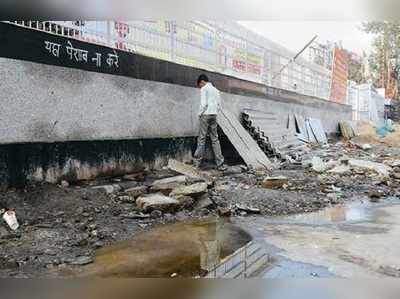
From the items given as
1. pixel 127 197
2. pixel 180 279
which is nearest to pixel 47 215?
pixel 127 197

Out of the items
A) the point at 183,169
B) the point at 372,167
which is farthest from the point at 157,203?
the point at 372,167

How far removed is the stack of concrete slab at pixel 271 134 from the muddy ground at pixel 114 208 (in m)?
1.19

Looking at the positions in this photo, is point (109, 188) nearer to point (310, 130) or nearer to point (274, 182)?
point (274, 182)

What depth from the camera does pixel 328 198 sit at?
4.39m

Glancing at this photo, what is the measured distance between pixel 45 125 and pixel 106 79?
876mm

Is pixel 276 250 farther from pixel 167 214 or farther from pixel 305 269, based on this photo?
pixel 167 214

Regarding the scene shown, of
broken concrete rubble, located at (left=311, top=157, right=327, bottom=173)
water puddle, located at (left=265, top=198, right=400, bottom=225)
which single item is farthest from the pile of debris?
broken concrete rubble, located at (left=311, top=157, right=327, bottom=173)

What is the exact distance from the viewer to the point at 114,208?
3.51 meters

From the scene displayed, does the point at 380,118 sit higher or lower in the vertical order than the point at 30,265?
higher

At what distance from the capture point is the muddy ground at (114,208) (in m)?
2.57

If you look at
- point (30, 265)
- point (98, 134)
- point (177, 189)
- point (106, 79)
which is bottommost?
point (30, 265)

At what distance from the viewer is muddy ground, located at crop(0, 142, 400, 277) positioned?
257 centimetres

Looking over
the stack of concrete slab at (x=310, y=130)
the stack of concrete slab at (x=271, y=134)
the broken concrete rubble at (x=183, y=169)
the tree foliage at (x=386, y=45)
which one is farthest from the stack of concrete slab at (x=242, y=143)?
the tree foliage at (x=386, y=45)

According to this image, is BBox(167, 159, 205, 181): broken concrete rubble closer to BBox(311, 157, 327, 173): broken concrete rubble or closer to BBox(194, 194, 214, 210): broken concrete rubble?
BBox(194, 194, 214, 210): broken concrete rubble
